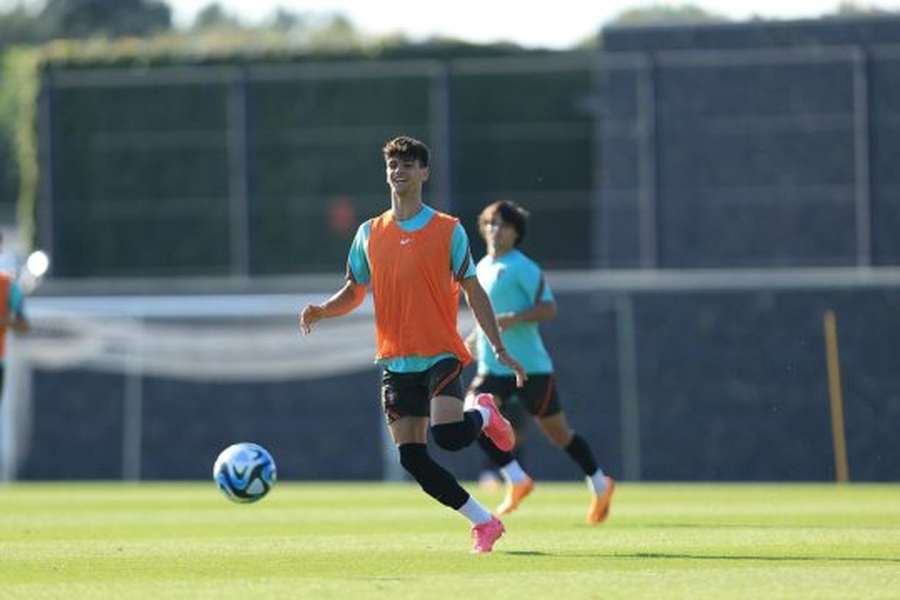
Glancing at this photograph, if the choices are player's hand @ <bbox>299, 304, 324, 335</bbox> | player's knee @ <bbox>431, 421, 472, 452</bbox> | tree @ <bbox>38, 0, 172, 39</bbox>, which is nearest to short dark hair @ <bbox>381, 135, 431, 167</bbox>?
player's hand @ <bbox>299, 304, 324, 335</bbox>

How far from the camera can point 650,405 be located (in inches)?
1032

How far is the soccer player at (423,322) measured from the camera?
1359cm

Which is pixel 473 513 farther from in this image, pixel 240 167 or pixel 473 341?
pixel 240 167

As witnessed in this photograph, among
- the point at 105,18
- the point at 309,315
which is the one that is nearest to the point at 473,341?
the point at 309,315

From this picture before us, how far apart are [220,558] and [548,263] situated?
25996 mm

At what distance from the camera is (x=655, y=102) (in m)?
31.2

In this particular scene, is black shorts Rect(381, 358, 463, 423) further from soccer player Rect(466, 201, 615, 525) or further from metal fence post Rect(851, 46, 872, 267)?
metal fence post Rect(851, 46, 872, 267)

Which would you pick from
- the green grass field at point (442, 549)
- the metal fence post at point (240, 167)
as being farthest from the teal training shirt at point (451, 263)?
the metal fence post at point (240, 167)

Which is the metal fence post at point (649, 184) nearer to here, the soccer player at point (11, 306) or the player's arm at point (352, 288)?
the soccer player at point (11, 306)

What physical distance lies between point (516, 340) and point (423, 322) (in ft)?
13.6

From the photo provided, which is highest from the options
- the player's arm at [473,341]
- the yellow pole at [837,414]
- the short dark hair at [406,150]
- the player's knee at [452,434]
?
the short dark hair at [406,150]

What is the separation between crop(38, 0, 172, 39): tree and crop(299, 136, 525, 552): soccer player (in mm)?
72015

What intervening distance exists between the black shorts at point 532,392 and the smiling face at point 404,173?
13.1 feet

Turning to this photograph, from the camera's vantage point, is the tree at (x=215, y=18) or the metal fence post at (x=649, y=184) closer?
the metal fence post at (x=649, y=184)
